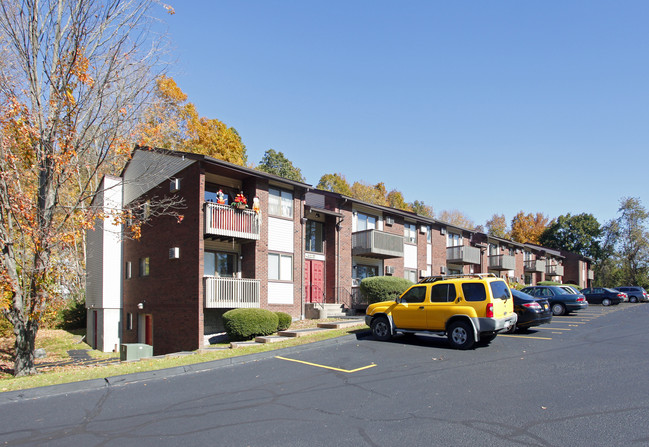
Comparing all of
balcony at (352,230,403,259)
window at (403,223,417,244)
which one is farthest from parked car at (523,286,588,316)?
window at (403,223,417,244)

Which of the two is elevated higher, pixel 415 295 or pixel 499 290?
pixel 499 290

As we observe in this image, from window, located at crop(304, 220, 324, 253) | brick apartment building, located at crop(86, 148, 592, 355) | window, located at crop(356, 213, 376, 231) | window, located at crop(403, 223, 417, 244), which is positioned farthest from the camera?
window, located at crop(403, 223, 417, 244)

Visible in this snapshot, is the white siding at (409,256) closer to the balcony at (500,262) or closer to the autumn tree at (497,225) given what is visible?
the balcony at (500,262)

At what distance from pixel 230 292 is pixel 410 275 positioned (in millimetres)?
16001

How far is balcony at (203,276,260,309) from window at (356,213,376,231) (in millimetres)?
9943

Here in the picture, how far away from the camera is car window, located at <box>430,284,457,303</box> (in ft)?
41.7

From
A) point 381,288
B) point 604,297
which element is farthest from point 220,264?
point 604,297

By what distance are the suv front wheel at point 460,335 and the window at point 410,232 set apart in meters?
18.7

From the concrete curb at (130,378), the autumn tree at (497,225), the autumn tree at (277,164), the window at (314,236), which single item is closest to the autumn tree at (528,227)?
the autumn tree at (497,225)

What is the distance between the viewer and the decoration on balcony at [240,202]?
19.1 meters

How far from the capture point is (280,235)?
21.0 m

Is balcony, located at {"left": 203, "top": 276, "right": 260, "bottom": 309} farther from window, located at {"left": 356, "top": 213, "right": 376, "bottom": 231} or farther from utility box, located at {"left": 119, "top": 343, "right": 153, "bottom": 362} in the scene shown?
window, located at {"left": 356, "top": 213, "right": 376, "bottom": 231}

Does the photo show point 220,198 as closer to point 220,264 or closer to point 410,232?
point 220,264

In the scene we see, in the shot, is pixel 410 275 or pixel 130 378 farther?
pixel 410 275
